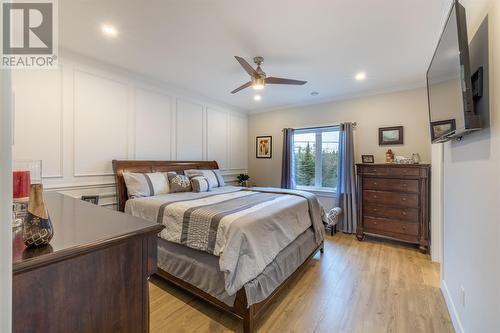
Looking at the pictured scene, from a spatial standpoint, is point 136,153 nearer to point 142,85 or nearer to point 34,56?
point 142,85

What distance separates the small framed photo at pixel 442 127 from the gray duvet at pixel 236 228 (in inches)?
56.5

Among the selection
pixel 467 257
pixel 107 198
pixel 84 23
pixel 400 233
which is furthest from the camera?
pixel 400 233

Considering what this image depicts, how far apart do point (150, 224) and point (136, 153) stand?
2.85m

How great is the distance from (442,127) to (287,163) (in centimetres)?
324

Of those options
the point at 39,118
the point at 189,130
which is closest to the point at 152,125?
the point at 189,130

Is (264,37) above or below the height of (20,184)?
above

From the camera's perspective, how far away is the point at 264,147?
5.44 m

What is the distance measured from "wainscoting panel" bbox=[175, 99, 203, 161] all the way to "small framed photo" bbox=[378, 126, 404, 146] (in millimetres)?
3333

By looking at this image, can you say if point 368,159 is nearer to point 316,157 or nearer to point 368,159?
point 368,159

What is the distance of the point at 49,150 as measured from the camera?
262 centimetres

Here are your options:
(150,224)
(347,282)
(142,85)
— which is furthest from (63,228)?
(142,85)

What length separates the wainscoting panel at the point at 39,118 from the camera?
7.93 ft

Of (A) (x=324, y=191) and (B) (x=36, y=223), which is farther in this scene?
(A) (x=324, y=191)

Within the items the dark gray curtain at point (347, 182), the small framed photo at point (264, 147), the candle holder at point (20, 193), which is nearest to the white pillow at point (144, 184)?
the candle holder at point (20, 193)
